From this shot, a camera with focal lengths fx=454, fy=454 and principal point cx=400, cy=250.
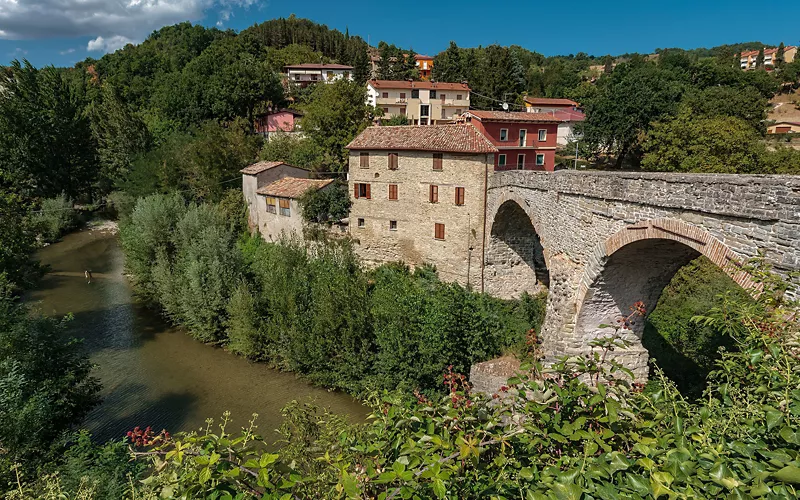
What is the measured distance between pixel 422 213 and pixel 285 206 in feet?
28.1

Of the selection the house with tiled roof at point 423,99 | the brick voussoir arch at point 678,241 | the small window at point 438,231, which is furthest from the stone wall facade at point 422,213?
Result: the house with tiled roof at point 423,99

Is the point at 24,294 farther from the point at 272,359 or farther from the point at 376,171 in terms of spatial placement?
the point at 376,171

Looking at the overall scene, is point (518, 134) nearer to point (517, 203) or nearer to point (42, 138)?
point (517, 203)

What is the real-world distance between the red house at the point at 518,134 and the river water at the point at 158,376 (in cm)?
1600

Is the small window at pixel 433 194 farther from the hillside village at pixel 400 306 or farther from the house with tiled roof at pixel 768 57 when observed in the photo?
the house with tiled roof at pixel 768 57

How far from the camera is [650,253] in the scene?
9.37 metres

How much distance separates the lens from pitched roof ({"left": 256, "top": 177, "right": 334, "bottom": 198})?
2469 centimetres

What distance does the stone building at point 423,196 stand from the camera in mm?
19531

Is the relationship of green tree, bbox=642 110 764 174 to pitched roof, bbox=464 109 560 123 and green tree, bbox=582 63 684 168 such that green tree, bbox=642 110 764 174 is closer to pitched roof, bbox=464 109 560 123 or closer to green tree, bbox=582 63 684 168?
pitched roof, bbox=464 109 560 123

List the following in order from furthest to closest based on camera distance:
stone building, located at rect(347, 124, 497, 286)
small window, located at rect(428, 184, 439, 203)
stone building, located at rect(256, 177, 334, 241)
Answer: stone building, located at rect(256, 177, 334, 241) < small window, located at rect(428, 184, 439, 203) < stone building, located at rect(347, 124, 497, 286)

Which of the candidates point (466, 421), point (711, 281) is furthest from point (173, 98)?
point (466, 421)

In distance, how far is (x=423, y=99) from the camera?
5169 cm

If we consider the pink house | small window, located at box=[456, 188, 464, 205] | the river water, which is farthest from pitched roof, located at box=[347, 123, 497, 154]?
the pink house

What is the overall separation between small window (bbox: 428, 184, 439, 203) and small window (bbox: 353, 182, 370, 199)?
11.7ft
